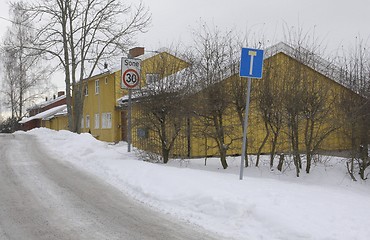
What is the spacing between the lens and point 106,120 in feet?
99.8

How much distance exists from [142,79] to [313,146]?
5.59m

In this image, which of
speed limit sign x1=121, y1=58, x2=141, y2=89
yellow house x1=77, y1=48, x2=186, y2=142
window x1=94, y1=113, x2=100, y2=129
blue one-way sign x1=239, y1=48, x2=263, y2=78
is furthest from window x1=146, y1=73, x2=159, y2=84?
window x1=94, y1=113, x2=100, y2=129

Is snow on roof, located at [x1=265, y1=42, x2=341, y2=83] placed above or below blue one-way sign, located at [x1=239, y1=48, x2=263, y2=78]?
above

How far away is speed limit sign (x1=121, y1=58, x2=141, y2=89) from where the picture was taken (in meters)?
11.7

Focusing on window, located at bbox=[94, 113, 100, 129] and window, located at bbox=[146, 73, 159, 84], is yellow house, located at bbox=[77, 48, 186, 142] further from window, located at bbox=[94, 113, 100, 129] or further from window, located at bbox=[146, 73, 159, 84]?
window, located at bbox=[146, 73, 159, 84]

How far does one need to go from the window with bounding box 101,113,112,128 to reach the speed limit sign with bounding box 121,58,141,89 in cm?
1810

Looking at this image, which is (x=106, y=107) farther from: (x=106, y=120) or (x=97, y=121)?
(x=97, y=121)

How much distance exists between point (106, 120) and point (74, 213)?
80.1 ft

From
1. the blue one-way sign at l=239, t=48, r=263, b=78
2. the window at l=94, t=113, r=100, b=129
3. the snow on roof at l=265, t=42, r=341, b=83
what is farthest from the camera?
the window at l=94, t=113, r=100, b=129

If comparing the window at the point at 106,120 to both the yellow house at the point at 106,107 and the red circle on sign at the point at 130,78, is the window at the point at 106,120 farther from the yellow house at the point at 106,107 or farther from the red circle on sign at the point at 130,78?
the red circle on sign at the point at 130,78

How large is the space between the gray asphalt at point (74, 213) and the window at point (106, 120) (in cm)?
1954

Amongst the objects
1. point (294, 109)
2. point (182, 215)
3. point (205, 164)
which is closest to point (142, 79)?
point (205, 164)

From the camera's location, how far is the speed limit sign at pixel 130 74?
11.7 meters

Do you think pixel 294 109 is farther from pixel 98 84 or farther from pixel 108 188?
pixel 98 84
